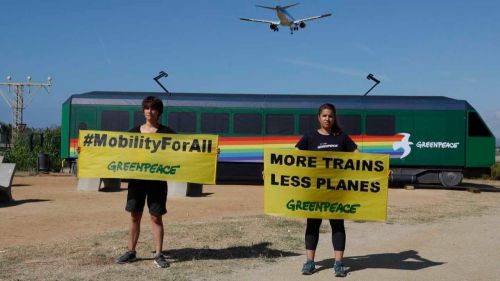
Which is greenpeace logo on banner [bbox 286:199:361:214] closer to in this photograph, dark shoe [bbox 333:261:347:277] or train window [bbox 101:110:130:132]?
dark shoe [bbox 333:261:347:277]

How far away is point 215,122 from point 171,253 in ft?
42.4

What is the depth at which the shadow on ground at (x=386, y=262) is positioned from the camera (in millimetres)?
6465

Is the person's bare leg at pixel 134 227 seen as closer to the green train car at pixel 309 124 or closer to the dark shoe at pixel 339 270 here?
the dark shoe at pixel 339 270

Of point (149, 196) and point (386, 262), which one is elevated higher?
point (149, 196)

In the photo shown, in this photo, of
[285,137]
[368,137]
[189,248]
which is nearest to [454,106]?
[368,137]

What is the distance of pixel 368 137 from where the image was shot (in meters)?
19.2

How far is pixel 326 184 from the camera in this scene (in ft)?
20.9

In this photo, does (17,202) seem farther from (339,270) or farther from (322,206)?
(339,270)

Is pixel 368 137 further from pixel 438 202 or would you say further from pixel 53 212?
pixel 53 212

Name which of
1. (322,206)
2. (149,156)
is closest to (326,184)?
(322,206)

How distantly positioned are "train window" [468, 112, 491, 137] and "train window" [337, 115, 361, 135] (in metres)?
3.74

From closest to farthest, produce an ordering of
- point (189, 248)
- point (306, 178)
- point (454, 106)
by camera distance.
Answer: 1. point (306, 178)
2. point (189, 248)
3. point (454, 106)

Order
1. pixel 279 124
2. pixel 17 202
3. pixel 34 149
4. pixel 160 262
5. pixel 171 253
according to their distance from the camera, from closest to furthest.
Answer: pixel 160 262, pixel 171 253, pixel 17 202, pixel 279 124, pixel 34 149

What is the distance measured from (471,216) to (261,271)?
688 centimetres
